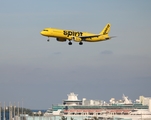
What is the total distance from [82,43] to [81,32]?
7286 millimetres

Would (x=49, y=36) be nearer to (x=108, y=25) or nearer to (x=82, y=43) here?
(x=82, y=43)

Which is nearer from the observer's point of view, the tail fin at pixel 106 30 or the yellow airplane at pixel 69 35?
the yellow airplane at pixel 69 35

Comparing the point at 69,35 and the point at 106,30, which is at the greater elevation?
the point at 106,30

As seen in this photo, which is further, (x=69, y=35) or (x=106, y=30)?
(x=106, y=30)

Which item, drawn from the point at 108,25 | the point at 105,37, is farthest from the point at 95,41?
the point at 108,25

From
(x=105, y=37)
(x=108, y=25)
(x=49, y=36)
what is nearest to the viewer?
(x=49, y=36)

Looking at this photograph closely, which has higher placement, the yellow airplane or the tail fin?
the tail fin

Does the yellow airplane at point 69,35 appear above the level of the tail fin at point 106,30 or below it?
below

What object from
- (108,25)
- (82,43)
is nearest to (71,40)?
(82,43)

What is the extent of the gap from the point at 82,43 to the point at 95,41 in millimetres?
7378

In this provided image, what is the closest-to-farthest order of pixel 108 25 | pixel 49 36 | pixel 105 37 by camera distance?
pixel 49 36
pixel 105 37
pixel 108 25

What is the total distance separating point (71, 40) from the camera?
140 m

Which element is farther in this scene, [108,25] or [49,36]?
[108,25]

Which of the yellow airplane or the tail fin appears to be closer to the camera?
the yellow airplane
